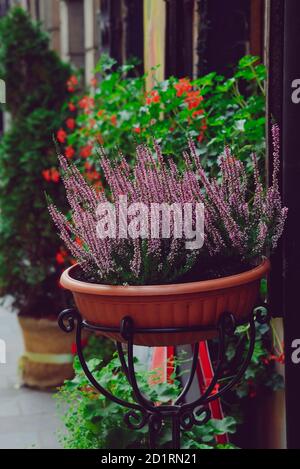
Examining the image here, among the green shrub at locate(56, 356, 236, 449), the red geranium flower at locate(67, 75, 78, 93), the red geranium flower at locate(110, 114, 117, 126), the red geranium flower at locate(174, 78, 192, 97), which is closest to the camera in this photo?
the green shrub at locate(56, 356, 236, 449)

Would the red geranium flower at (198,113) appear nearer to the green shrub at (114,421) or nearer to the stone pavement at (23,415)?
the green shrub at (114,421)

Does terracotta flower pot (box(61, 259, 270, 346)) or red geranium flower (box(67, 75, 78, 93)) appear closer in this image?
terracotta flower pot (box(61, 259, 270, 346))

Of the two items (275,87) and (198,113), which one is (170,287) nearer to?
(275,87)

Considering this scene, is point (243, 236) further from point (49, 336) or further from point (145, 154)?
point (49, 336)

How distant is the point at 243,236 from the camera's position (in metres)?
2.29

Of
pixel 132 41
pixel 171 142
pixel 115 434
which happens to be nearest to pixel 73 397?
pixel 115 434

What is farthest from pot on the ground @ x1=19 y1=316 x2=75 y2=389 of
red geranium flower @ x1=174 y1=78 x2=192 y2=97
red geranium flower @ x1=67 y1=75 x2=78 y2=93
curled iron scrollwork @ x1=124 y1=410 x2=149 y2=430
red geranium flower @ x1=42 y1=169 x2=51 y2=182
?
curled iron scrollwork @ x1=124 y1=410 x2=149 y2=430

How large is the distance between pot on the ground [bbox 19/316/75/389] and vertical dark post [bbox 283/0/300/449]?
3.32m

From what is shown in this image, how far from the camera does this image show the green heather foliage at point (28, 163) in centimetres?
574

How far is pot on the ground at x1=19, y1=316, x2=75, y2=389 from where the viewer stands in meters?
5.73

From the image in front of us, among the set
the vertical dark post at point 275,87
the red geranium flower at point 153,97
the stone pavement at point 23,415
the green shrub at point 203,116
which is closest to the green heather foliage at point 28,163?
the stone pavement at point 23,415

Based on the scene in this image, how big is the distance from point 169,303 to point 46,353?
3748mm

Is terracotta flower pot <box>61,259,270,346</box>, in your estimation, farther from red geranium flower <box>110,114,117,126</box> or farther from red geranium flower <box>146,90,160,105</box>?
red geranium flower <box>110,114,117,126</box>

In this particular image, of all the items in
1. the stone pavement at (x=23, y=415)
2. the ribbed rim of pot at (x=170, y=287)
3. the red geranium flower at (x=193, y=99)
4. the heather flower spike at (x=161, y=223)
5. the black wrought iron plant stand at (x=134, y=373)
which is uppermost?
the red geranium flower at (x=193, y=99)
